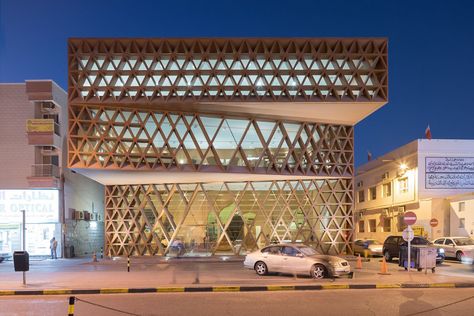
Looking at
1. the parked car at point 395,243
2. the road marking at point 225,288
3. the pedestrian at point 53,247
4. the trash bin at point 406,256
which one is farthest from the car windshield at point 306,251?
the pedestrian at point 53,247

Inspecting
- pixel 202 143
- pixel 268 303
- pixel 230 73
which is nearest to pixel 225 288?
pixel 268 303

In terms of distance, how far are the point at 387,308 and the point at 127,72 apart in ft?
67.4

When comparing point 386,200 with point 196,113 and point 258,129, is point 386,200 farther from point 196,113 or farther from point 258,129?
point 196,113

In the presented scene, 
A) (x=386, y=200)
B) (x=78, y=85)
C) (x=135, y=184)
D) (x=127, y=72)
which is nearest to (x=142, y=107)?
(x=127, y=72)

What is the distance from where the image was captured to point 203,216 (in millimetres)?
30000

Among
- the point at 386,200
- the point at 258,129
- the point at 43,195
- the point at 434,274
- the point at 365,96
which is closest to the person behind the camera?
the point at 434,274

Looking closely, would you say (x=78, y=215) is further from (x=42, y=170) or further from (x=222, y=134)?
(x=222, y=134)

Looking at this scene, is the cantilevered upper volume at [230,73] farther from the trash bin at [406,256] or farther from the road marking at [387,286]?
the road marking at [387,286]

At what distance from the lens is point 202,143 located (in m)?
28.0

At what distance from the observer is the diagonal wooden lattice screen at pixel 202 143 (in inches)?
1045

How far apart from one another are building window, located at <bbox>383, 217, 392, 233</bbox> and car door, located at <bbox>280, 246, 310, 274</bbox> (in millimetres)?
25492

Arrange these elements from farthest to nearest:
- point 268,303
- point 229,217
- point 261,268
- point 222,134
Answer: point 229,217, point 222,134, point 261,268, point 268,303

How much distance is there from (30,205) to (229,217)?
15.1m

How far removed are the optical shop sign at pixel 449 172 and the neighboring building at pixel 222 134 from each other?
26.5 feet
